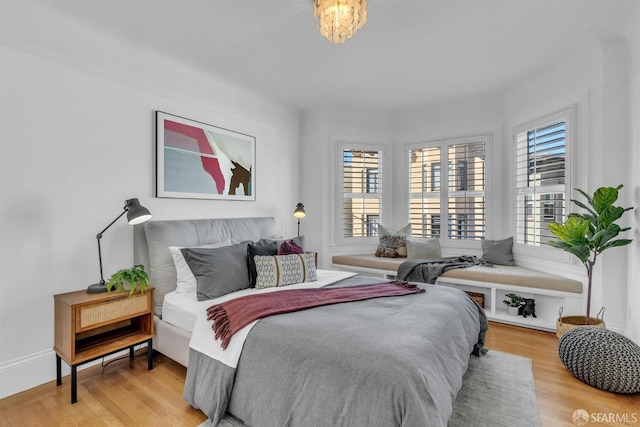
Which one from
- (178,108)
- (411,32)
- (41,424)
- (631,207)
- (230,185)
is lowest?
(41,424)

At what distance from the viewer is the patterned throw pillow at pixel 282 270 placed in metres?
2.67

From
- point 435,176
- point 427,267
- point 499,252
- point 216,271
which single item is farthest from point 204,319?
point 435,176

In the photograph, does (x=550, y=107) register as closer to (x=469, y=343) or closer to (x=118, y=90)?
(x=469, y=343)

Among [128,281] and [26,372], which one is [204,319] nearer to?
[128,281]

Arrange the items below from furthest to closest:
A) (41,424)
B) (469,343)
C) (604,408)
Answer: (469,343) < (604,408) < (41,424)

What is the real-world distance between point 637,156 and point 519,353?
1897 mm

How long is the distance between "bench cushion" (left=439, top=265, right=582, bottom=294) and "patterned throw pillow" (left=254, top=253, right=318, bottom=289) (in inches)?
70.1

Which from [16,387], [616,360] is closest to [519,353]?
[616,360]

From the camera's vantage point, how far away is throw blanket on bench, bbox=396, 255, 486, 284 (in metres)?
3.64

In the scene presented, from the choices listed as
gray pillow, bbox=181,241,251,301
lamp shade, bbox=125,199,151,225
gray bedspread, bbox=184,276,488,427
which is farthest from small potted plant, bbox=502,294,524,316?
lamp shade, bbox=125,199,151,225

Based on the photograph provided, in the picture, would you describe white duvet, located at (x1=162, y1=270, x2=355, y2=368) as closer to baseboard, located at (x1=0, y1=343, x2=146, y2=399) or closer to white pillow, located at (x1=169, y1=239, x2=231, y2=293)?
white pillow, located at (x1=169, y1=239, x2=231, y2=293)

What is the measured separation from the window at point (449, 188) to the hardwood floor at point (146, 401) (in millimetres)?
2130

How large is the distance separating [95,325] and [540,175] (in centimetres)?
445

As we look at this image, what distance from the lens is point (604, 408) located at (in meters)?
1.96
